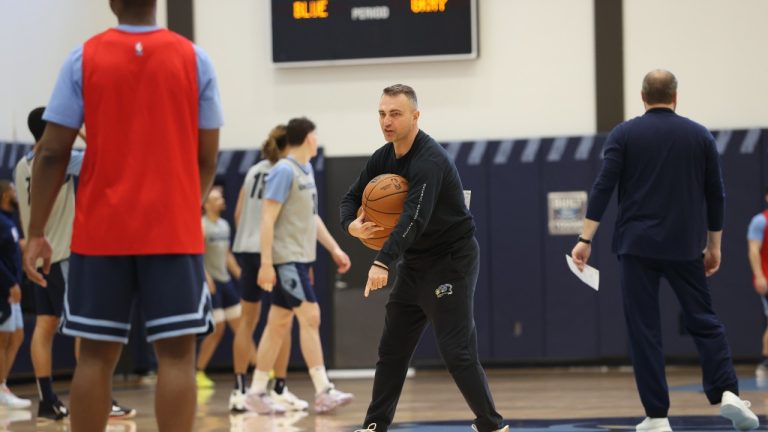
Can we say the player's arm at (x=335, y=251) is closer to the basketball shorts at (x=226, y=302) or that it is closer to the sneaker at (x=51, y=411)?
→ the sneaker at (x=51, y=411)

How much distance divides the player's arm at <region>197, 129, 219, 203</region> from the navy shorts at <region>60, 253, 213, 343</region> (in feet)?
1.09

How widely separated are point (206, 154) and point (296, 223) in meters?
4.15

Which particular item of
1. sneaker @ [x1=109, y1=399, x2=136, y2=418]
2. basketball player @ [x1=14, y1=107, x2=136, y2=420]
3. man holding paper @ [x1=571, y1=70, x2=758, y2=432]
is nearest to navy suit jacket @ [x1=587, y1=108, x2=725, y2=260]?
man holding paper @ [x1=571, y1=70, x2=758, y2=432]

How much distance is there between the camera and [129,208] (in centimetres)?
381

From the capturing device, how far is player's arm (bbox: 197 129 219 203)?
4.02 metres

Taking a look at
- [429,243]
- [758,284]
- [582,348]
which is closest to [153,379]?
[582,348]

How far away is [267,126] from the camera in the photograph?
496 inches

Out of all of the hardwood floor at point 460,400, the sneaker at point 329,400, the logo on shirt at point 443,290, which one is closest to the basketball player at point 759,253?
the hardwood floor at point 460,400

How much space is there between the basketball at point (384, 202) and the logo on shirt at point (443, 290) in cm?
36

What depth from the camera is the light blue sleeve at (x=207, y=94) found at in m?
3.99

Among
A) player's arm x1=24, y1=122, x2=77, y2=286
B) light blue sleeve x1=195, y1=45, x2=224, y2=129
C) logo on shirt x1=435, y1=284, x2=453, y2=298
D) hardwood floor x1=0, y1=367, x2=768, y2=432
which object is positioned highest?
light blue sleeve x1=195, y1=45, x2=224, y2=129

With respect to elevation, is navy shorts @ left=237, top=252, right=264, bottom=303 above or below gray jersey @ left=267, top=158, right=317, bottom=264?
below

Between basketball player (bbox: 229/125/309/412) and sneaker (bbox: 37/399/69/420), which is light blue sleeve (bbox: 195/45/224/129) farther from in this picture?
sneaker (bbox: 37/399/69/420)

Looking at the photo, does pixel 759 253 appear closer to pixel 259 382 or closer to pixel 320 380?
pixel 320 380
